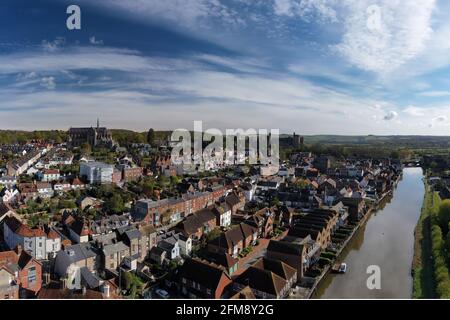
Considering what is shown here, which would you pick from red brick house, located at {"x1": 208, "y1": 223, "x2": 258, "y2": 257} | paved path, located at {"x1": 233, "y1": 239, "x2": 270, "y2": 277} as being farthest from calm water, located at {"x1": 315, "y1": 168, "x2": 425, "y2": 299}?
red brick house, located at {"x1": 208, "y1": 223, "x2": 258, "y2": 257}

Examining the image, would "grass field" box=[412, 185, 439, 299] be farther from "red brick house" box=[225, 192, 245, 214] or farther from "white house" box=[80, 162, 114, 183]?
"white house" box=[80, 162, 114, 183]

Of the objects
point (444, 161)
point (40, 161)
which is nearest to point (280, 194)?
point (40, 161)

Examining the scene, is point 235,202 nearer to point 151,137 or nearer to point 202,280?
point 202,280

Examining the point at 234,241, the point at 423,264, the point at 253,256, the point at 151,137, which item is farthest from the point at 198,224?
the point at 151,137
